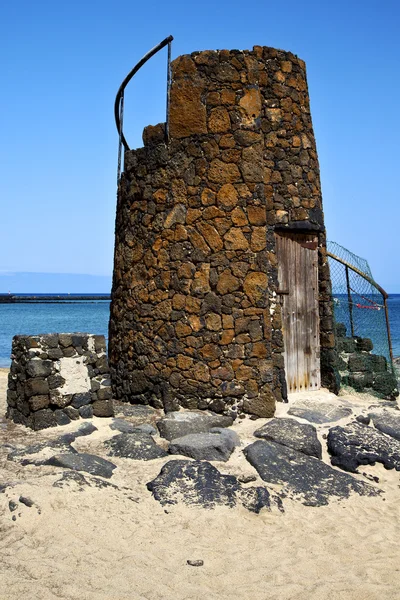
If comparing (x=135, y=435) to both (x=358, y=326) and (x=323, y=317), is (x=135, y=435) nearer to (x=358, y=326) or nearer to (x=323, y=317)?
(x=323, y=317)

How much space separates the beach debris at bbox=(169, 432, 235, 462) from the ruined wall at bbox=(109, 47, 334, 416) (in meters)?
1.12

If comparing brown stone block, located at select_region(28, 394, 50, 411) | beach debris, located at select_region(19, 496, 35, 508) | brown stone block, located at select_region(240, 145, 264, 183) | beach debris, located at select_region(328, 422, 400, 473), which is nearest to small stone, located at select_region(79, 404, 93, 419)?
brown stone block, located at select_region(28, 394, 50, 411)

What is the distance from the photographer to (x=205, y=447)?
5.58 meters

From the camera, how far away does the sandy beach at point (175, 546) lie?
11.5ft

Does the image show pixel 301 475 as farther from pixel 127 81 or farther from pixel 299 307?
pixel 127 81

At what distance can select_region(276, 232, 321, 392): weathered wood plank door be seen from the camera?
8352 millimetres

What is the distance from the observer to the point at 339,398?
27.2 ft

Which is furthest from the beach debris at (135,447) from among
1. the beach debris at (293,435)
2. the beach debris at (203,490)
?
the beach debris at (293,435)

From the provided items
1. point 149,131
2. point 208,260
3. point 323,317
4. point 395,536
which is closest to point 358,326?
point 323,317

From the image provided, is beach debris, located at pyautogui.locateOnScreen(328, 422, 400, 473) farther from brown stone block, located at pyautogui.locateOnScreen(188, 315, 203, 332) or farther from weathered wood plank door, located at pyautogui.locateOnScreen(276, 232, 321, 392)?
brown stone block, located at pyautogui.locateOnScreen(188, 315, 203, 332)

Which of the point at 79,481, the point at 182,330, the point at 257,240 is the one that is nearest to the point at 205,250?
the point at 257,240

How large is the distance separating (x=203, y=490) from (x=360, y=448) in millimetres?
2244

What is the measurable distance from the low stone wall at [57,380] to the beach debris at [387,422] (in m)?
3.47

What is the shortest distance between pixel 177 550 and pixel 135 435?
1992 millimetres
